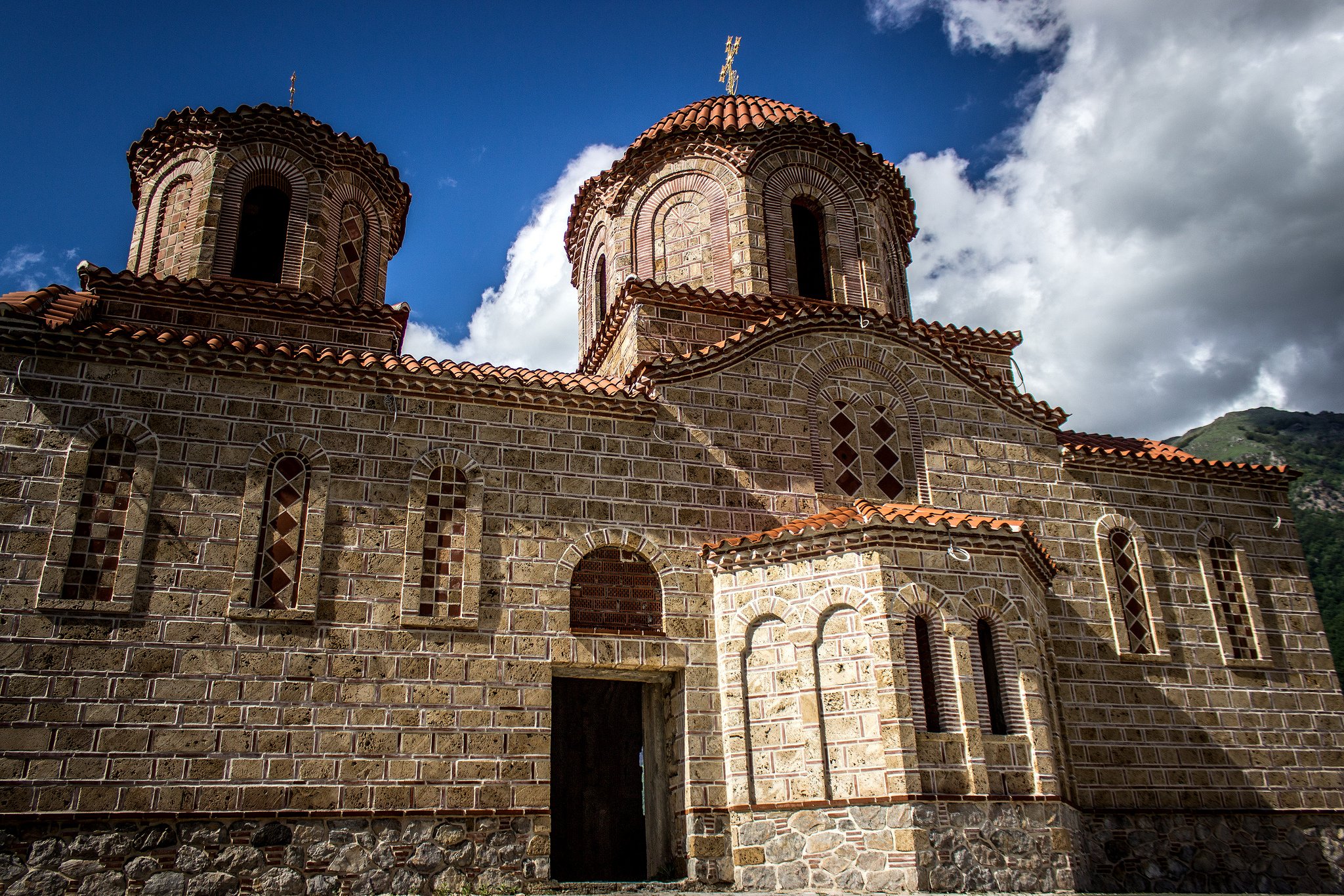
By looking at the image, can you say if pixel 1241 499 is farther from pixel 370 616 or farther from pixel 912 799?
pixel 370 616

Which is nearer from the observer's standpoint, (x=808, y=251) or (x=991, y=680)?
(x=991, y=680)

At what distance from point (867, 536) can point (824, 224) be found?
5.69m

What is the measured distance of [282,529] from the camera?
9.52 meters

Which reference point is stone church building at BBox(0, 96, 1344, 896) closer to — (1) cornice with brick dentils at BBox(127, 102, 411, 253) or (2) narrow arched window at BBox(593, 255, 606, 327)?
(1) cornice with brick dentils at BBox(127, 102, 411, 253)

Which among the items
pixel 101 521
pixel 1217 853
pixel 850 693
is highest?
pixel 101 521

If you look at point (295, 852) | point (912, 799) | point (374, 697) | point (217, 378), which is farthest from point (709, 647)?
point (217, 378)

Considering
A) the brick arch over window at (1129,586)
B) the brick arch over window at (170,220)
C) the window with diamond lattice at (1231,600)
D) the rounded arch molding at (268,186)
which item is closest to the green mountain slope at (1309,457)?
the window with diamond lattice at (1231,600)

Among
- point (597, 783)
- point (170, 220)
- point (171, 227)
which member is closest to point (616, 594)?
point (597, 783)

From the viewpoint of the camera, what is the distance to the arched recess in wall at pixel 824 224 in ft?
43.7

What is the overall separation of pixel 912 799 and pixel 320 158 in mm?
9753

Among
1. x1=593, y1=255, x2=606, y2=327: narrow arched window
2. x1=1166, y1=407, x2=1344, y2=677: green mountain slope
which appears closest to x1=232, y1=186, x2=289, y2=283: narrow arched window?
x1=593, y1=255, x2=606, y2=327: narrow arched window

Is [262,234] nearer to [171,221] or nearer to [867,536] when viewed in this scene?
[171,221]

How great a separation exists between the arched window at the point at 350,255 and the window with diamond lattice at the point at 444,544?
11.3 feet

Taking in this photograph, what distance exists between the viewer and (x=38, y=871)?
314 inches
